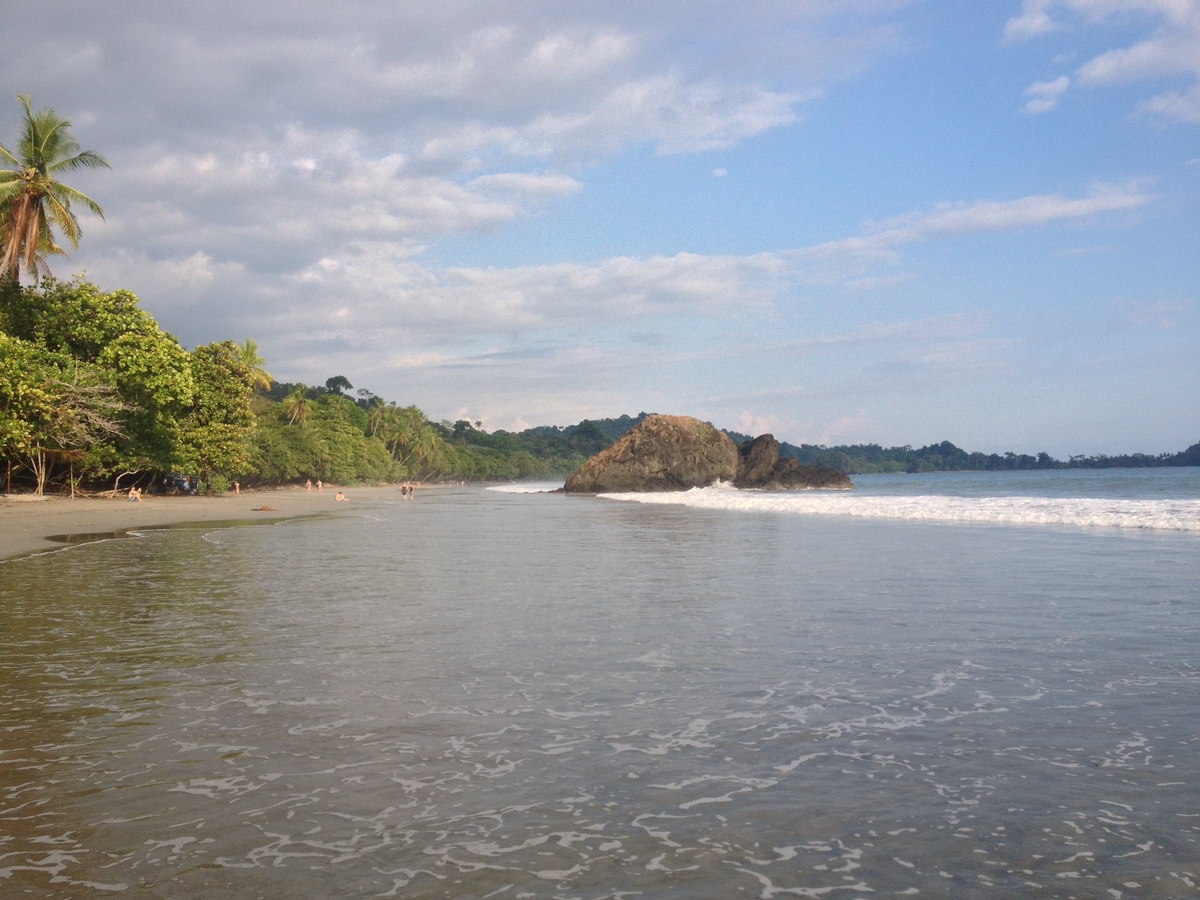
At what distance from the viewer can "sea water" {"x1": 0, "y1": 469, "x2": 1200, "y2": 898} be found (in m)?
3.87

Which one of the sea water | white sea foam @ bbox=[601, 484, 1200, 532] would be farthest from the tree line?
white sea foam @ bbox=[601, 484, 1200, 532]

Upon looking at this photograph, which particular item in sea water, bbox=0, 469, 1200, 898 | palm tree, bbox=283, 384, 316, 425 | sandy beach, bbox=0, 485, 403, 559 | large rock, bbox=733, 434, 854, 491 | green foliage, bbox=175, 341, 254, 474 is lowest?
sea water, bbox=0, 469, 1200, 898

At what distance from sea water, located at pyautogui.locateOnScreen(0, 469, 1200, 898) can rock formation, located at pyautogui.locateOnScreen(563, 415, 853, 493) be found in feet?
224

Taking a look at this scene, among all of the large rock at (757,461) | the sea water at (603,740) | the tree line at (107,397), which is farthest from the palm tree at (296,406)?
the sea water at (603,740)

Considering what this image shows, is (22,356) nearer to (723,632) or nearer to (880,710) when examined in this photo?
(723,632)

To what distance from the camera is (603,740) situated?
18.5 ft

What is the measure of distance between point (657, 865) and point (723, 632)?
5627 millimetres

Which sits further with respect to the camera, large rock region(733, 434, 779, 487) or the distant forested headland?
large rock region(733, 434, 779, 487)

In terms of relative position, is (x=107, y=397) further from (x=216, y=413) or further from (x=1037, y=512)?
(x=1037, y=512)

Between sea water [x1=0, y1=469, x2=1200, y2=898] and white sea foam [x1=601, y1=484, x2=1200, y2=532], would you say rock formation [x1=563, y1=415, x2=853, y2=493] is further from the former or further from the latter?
sea water [x1=0, y1=469, x2=1200, y2=898]

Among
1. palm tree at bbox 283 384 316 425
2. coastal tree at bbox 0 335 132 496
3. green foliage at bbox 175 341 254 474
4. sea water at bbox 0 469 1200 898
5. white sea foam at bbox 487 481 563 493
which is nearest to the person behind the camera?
sea water at bbox 0 469 1200 898

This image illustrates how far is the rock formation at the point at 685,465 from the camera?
8119 centimetres

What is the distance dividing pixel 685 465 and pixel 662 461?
238cm

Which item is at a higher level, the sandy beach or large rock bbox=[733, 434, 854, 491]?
large rock bbox=[733, 434, 854, 491]
